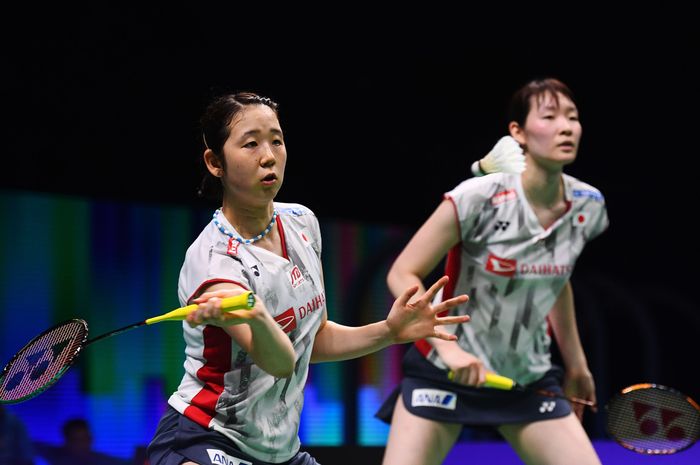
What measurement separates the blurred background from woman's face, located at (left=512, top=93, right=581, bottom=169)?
1.86 m

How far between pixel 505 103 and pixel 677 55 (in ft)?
3.94

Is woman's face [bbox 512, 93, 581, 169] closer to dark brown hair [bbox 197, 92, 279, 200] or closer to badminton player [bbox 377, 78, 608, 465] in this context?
badminton player [bbox 377, 78, 608, 465]

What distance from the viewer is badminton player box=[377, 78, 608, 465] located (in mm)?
3311

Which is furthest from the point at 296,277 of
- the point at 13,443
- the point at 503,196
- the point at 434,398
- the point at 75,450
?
the point at 75,450

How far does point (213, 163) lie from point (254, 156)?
166 mm

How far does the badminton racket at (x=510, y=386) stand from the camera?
304 centimetres

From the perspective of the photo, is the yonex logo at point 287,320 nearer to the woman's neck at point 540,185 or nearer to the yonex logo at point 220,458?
the yonex logo at point 220,458

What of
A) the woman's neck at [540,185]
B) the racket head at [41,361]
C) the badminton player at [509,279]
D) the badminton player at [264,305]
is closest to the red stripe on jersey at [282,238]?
the badminton player at [264,305]

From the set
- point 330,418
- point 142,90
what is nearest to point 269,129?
point 142,90

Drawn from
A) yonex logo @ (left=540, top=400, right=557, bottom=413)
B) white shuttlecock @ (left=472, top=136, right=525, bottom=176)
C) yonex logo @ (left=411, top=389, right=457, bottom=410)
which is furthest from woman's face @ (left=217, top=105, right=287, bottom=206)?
yonex logo @ (left=540, top=400, right=557, bottom=413)

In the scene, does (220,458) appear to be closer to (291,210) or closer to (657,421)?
(291,210)

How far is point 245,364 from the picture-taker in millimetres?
2340

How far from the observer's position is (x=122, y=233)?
563 cm

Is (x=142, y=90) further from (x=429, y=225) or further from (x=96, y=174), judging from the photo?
(x=429, y=225)
